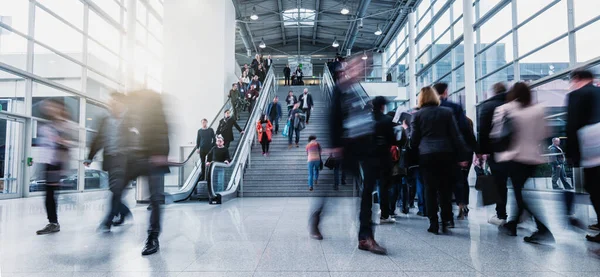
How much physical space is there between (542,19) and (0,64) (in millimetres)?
14199

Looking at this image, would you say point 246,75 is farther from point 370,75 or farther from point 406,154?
point 406,154

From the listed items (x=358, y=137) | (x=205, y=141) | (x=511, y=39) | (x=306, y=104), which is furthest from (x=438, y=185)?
(x=306, y=104)

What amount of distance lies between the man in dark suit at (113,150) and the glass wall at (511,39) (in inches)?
378

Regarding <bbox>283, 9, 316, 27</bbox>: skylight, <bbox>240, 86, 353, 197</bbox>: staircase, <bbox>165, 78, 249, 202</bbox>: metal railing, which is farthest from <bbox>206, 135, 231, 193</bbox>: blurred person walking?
<bbox>283, 9, 316, 27</bbox>: skylight

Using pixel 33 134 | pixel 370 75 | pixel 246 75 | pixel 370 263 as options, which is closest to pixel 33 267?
pixel 370 263

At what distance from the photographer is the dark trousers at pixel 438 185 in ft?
13.3

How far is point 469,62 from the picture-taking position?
13.8m

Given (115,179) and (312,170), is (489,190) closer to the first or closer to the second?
(115,179)

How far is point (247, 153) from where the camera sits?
11.2 metres

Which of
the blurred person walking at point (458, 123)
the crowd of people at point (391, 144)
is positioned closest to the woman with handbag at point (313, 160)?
the crowd of people at point (391, 144)

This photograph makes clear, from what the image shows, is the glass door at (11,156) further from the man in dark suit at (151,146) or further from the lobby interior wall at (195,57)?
the man in dark suit at (151,146)

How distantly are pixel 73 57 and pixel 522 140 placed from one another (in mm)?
14150

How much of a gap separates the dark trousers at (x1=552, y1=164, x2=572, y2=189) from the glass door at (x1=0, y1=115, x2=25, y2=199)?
14.9 meters

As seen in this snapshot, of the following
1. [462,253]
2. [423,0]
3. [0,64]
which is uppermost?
[423,0]
